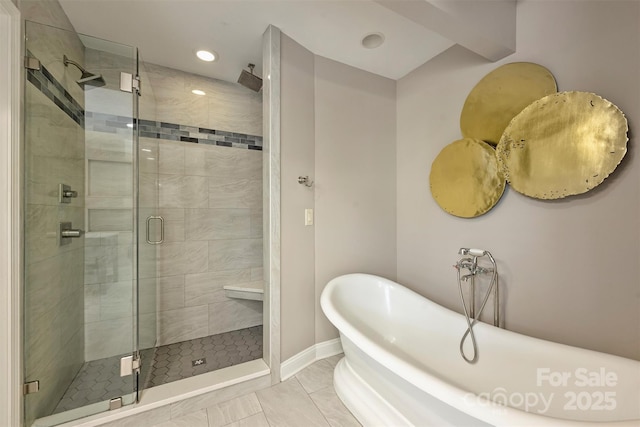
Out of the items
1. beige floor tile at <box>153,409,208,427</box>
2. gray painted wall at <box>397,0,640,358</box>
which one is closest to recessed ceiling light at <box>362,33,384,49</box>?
gray painted wall at <box>397,0,640,358</box>

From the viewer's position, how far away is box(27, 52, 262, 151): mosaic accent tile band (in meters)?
1.39

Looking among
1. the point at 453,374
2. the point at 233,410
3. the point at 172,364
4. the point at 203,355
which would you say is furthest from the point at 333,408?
the point at 172,364

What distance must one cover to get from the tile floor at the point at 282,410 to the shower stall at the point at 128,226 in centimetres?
39

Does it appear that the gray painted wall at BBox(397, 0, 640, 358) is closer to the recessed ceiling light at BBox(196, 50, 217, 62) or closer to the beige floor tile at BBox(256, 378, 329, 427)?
the beige floor tile at BBox(256, 378, 329, 427)

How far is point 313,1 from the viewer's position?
4.97 feet

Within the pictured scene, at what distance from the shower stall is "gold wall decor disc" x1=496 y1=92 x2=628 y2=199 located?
210 centimetres

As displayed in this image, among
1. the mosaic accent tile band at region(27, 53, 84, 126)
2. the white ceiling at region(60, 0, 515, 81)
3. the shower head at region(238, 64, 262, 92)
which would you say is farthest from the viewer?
the shower head at region(238, 64, 262, 92)

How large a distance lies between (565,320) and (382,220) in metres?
1.33

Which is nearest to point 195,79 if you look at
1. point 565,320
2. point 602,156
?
point 602,156

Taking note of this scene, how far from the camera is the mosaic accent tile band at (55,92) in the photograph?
131 cm

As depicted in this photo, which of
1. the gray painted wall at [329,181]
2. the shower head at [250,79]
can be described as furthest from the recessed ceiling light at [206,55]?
the gray painted wall at [329,181]

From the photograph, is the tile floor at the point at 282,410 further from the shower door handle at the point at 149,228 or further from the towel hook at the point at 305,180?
the towel hook at the point at 305,180

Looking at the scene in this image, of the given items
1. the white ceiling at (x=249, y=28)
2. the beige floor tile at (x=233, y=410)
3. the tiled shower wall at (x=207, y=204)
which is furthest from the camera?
the tiled shower wall at (x=207, y=204)

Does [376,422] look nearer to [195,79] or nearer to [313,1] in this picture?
[313,1]
